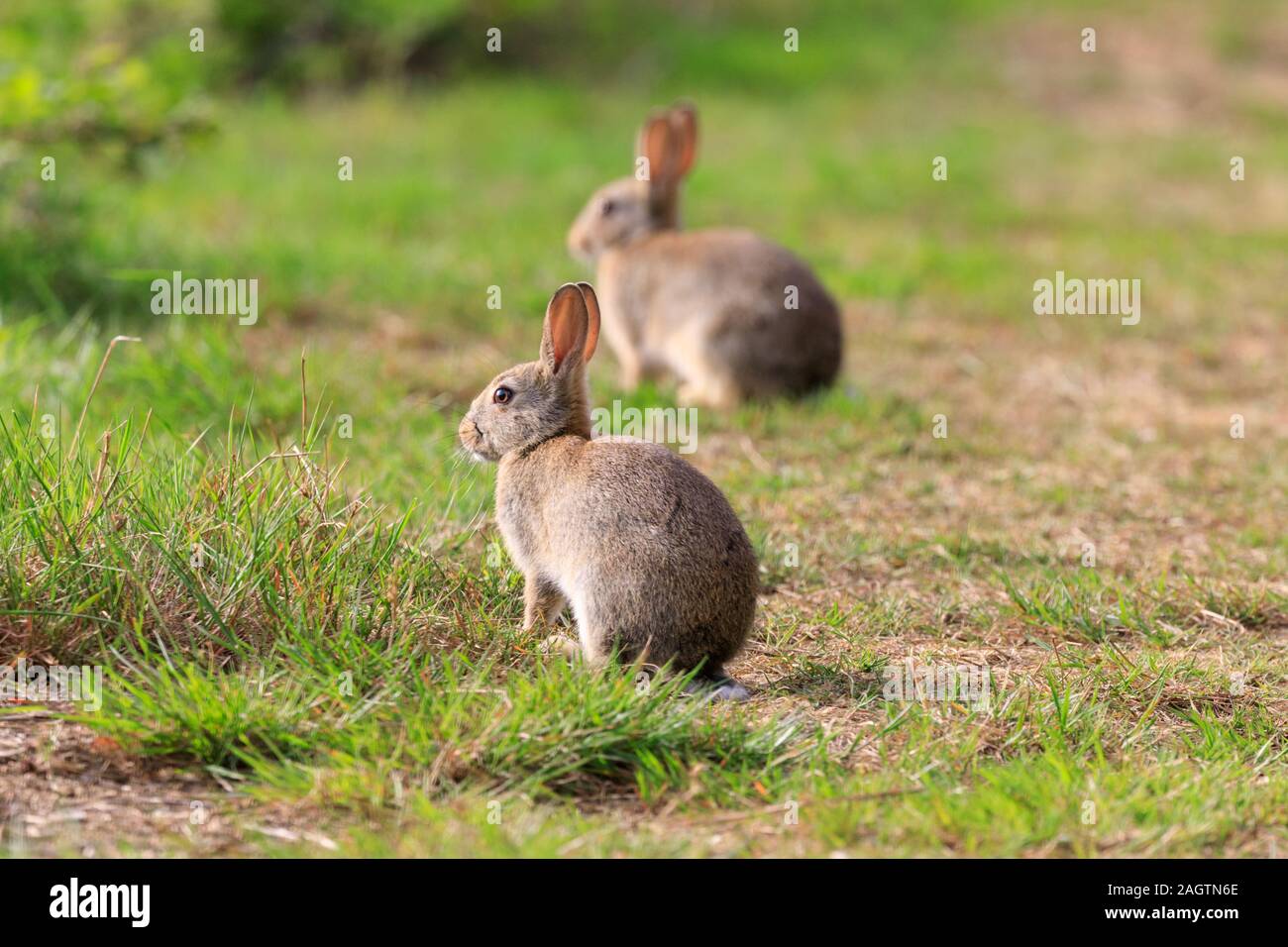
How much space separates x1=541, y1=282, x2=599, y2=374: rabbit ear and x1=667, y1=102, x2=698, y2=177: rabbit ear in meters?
3.78

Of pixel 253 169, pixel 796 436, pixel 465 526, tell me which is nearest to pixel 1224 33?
pixel 253 169

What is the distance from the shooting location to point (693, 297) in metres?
7.91

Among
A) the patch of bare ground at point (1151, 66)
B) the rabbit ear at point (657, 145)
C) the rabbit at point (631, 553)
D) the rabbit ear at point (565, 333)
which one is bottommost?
the rabbit at point (631, 553)

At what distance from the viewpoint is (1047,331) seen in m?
9.55

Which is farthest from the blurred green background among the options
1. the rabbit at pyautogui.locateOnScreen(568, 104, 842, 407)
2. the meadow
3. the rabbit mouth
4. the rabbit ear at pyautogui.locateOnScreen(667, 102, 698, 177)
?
the rabbit ear at pyautogui.locateOnScreen(667, 102, 698, 177)

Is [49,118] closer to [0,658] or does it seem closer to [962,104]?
[0,658]

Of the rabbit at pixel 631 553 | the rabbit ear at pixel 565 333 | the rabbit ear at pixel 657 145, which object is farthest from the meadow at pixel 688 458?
the rabbit ear at pixel 657 145

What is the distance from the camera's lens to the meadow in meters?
3.63

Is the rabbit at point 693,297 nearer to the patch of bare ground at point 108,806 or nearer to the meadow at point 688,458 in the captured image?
the meadow at point 688,458

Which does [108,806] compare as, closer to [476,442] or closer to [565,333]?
[476,442]

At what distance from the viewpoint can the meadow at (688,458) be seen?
11.9ft

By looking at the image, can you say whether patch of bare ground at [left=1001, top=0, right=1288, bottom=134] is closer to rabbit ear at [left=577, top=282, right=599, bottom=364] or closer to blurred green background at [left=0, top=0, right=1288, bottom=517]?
blurred green background at [left=0, top=0, right=1288, bottom=517]

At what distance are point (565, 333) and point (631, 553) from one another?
2.90ft

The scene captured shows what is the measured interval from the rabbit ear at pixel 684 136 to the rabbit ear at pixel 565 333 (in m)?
3.78
